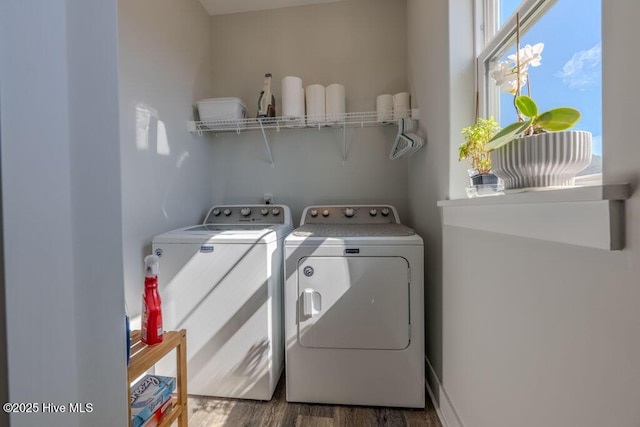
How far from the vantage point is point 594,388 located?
22.3 inches

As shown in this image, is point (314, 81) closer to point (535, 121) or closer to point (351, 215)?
point (351, 215)

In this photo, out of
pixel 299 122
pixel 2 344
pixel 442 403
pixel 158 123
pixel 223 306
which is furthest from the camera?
pixel 299 122

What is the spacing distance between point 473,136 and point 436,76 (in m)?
0.60

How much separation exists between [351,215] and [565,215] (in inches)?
61.7

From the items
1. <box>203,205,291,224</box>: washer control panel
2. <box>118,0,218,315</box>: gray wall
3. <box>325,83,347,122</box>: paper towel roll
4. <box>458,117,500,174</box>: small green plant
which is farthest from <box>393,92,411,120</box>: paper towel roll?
<box>118,0,218,315</box>: gray wall

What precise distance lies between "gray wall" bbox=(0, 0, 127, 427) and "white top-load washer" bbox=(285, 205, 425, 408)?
3.44 feet

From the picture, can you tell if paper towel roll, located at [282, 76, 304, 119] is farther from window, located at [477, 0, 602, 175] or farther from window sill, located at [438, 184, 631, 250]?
window sill, located at [438, 184, 631, 250]

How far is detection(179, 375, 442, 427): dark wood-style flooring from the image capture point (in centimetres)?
139

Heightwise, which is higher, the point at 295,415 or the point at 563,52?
the point at 563,52

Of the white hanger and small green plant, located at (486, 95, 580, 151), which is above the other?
the white hanger

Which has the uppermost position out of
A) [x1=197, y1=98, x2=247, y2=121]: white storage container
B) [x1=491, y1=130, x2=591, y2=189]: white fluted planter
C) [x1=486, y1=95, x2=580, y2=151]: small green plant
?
[x1=197, y1=98, x2=247, y2=121]: white storage container

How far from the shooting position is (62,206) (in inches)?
14.4

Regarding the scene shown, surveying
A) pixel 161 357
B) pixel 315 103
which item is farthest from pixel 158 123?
pixel 161 357

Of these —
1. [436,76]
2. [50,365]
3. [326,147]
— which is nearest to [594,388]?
[50,365]
